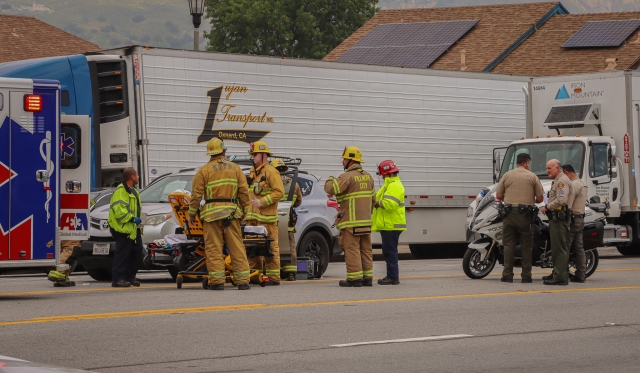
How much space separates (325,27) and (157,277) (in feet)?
156

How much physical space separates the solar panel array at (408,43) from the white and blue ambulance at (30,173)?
25.6 m

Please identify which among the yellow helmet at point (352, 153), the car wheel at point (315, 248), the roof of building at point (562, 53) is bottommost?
the car wheel at point (315, 248)

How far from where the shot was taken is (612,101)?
23359 millimetres

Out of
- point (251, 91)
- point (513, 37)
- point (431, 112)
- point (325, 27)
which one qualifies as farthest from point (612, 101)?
point (325, 27)

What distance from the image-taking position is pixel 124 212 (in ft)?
49.1

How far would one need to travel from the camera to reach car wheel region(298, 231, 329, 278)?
675 inches

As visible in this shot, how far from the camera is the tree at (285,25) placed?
62156 millimetres

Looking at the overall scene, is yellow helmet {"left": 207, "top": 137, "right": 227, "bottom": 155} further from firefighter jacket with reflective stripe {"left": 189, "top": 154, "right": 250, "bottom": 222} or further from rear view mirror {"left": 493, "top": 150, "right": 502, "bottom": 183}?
rear view mirror {"left": 493, "top": 150, "right": 502, "bottom": 183}

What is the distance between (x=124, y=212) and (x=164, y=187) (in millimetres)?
2355

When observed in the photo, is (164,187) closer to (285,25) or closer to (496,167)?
(496,167)

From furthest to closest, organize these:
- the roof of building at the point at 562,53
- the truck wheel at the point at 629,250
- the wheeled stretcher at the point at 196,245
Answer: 1. the roof of building at the point at 562,53
2. the truck wheel at the point at 629,250
3. the wheeled stretcher at the point at 196,245

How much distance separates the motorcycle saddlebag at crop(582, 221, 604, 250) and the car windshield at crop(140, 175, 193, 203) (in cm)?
615

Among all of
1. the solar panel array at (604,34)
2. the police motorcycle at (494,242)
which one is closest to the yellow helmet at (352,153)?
the police motorcycle at (494,242)

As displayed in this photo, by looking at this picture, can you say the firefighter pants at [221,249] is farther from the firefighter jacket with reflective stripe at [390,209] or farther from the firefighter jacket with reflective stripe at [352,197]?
the firefighter jacket with reflective stripe at [390,209]
